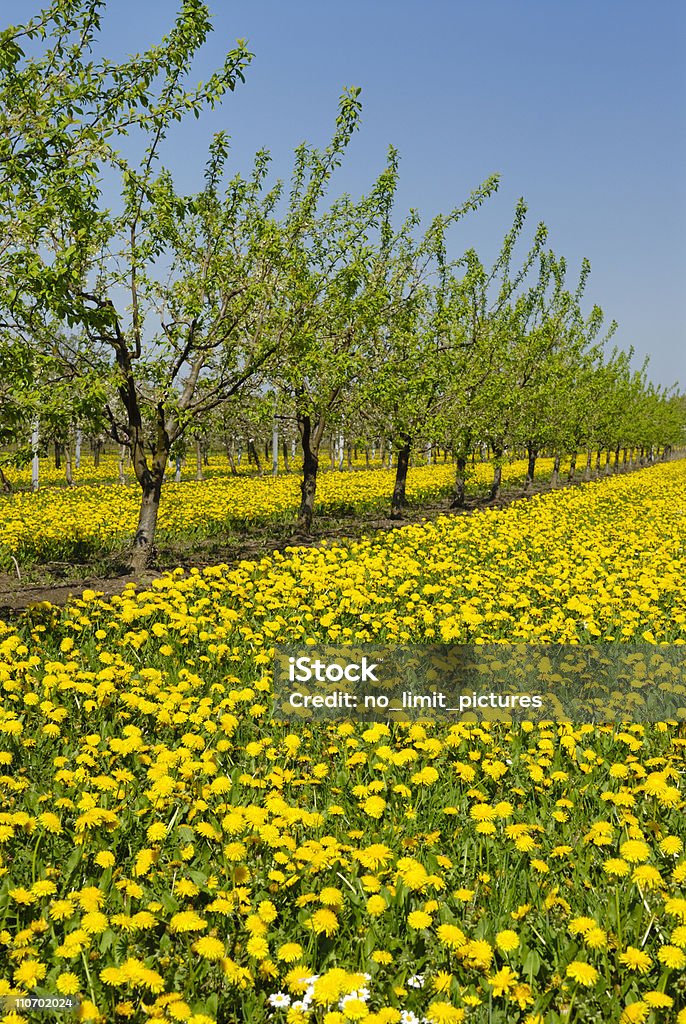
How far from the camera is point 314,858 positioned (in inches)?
134

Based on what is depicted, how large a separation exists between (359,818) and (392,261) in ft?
53.5

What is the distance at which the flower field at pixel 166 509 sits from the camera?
48.5ft

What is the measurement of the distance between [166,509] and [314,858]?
16.4m

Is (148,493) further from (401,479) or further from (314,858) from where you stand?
(401,479)

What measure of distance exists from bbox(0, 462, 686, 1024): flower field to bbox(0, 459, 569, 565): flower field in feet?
27.2

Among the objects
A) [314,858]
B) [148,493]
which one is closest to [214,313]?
[148,493]

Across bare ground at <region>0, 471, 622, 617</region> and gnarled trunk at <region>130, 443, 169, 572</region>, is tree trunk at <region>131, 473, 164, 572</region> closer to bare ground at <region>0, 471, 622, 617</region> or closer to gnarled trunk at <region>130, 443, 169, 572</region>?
gnarled trunk at <region>130, 443, 169, 572</region>

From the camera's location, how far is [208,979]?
9.74ft

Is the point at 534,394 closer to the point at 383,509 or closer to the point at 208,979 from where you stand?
the point at 383,509

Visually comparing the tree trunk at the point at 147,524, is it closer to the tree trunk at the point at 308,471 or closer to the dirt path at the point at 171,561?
the dirt path at the point at 171,561

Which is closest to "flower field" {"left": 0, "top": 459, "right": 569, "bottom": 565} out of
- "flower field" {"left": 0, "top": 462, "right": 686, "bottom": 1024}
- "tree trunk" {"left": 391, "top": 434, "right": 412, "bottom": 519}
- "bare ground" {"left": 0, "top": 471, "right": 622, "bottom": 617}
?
"bare ground" {"left": 0, "top": 471, "right": 622, "bottom": 617}

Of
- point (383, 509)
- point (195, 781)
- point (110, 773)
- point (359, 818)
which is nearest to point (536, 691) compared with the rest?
point (359, 818)

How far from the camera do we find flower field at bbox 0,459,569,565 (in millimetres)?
14797

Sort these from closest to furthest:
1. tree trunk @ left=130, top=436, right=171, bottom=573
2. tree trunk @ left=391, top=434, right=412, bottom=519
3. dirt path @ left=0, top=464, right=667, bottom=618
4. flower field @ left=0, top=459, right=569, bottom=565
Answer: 1. dirt path @ left=0, top=464, right=667, bottom=618
2. tree trunk @ left=130, top=436, right=171, bottom=573
3. flower field @ left=0, top=459, right=569, bottom=565
4. tree trunk @ left=391, top=434, right=412, bottom=519
